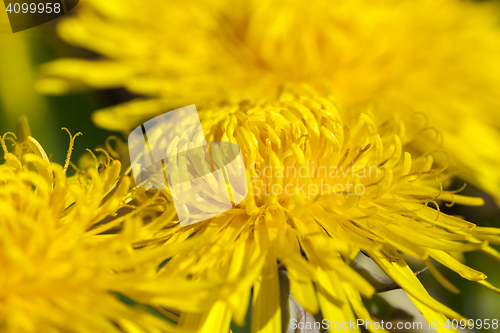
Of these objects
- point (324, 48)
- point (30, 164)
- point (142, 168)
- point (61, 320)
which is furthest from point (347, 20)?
point (61, 320)

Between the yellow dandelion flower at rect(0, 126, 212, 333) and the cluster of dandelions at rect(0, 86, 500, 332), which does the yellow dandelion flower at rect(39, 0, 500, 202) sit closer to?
the cluster of dandelions at rect(0, 86, 500, 332)

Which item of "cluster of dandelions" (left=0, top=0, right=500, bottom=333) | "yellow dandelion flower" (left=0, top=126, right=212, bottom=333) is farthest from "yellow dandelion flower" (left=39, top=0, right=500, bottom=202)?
"yellow dandelion flower" (left=0, top=126, right=212, bottom=333)

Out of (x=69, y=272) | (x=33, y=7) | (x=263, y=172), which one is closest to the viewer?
(x=69, y=272)

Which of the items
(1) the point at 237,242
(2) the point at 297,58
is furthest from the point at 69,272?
(2) the point at 297,58

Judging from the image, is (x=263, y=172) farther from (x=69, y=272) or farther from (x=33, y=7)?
(x=33, y=7)

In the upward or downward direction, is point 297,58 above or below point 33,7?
below

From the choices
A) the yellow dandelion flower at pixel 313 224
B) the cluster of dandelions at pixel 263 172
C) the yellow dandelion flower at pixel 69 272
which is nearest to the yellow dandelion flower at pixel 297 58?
the cluster of dandelions at pixel 263 172

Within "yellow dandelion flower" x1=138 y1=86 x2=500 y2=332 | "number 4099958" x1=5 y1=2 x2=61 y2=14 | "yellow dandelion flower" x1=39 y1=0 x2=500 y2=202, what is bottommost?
"yellow dandelion flower" x1=138 y1=86 x2=500 y2=332

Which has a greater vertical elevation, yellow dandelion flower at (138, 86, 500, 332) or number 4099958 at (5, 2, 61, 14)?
number 4099958 at (5, 2, 61, 14)

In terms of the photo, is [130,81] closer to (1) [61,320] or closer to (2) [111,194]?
(2) [111,194]
